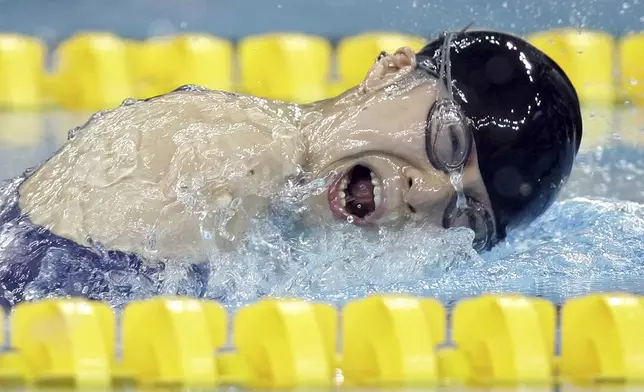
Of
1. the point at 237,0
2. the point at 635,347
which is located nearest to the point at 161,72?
the point at 237,0

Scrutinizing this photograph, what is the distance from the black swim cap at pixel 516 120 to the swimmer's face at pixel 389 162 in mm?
43

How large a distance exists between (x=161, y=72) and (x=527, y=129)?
216cm

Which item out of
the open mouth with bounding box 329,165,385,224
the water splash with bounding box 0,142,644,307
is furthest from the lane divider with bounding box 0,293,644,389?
the open mouth with bounding box 329,165,385,224

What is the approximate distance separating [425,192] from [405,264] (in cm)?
21

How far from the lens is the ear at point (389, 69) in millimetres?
2207

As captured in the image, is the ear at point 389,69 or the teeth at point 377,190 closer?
the teeth at point 377,190

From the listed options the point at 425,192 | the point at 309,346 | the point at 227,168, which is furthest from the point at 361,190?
the point at 309,346

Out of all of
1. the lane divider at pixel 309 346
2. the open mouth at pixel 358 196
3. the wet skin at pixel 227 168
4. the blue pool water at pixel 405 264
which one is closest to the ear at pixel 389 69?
the wet skin at pixel 227 168

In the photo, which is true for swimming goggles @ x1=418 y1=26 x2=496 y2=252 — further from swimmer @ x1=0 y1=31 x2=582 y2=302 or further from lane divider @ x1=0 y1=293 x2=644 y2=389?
lane divider @ x1=0 y1=293 x2=644 y2=389

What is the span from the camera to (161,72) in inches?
156

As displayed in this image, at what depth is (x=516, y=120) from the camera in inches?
82.2

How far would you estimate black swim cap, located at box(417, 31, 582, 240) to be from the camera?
6.84 feet

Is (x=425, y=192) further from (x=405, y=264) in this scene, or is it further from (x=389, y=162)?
(x=405, y=264)

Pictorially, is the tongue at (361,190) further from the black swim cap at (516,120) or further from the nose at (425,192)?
the black swim cap at (516,120)
